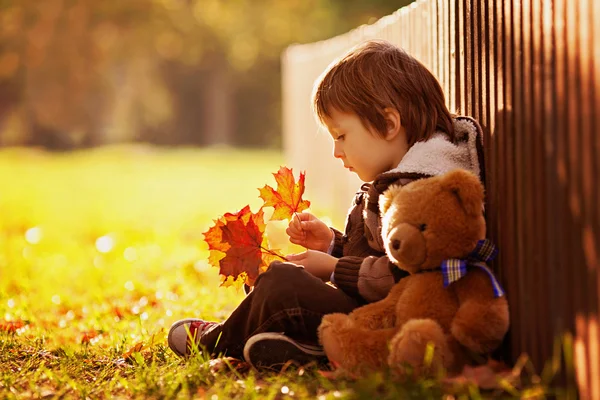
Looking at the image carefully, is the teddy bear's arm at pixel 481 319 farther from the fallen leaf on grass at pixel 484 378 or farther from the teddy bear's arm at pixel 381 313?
the teddy bear's arm at pixel 381 313

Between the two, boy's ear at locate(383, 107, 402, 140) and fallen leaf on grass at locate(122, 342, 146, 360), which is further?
fallen leaf on grass at locate(122, 342, 146, 360)

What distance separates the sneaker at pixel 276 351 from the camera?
3.40 meters

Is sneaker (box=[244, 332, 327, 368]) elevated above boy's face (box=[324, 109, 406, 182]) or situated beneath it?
situated beneath

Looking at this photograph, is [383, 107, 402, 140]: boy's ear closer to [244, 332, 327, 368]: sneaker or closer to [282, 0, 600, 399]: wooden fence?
[282, 0, 600, 399]: wooden fence

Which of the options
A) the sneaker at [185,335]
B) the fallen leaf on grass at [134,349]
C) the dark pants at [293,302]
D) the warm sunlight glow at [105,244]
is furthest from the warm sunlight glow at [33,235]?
the dark pants at [293,302]

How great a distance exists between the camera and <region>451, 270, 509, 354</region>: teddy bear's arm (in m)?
2.90

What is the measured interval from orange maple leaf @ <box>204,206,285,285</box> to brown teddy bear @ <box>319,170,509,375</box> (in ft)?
2.19

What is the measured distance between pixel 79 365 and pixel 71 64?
37.9 m

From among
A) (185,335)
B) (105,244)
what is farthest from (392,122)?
(105,244)

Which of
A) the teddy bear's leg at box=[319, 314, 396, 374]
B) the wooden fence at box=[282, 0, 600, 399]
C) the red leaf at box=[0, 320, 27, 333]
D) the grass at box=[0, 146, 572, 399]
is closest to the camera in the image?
the wooden fence at box=[282, 0, 600, 399]

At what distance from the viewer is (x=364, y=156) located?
11.7 feet

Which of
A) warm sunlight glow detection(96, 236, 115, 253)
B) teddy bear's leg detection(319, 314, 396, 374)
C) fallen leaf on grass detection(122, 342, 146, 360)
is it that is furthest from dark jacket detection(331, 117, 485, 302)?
warm sunlight glow detection(96, 236, 115, 253)

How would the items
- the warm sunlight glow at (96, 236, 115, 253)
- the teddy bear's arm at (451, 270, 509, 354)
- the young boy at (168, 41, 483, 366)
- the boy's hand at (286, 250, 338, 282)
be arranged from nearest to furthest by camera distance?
the teddy bear's arm at (451, 270, 509, 354), the young boy at (168, 41, 483, 366), the boy's hand at (286, 250, 338, 282), the warm sunlight glow at (96, 236, 115, 253)

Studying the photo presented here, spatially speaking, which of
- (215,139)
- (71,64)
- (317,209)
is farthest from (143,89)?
(317,209)
